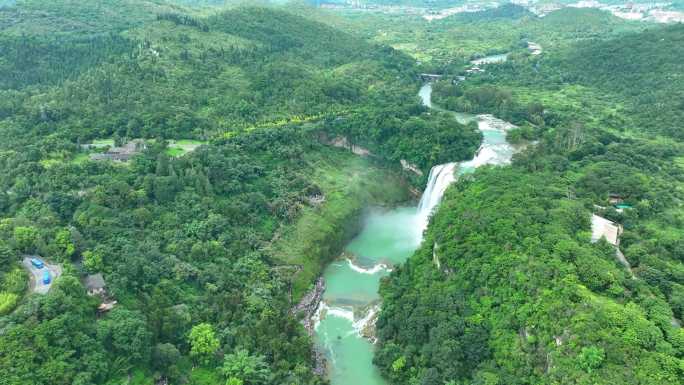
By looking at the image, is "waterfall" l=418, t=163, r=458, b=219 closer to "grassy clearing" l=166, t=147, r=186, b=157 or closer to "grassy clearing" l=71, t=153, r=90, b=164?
"grassy clearing" l=166, t=147, r=186, b=157

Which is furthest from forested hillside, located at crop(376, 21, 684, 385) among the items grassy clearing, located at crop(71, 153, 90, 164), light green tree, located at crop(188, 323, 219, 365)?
grassy clearing, located at crop(71, 153, 90, 164)

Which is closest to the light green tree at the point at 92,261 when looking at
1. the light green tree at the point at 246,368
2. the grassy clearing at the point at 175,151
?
the light green tree at the point at 246,368

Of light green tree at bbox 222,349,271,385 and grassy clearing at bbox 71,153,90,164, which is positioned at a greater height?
grassy clearing at bbox 71,153,90,164

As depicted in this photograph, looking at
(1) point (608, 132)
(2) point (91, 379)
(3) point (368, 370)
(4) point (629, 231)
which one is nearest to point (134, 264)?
(2) point (91, 379)

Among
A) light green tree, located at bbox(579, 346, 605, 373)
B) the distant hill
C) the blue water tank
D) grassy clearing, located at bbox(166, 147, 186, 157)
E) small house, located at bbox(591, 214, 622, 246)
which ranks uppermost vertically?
the distant hill

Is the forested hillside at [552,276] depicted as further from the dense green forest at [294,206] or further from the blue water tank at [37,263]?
the blue water tank at [37,263]

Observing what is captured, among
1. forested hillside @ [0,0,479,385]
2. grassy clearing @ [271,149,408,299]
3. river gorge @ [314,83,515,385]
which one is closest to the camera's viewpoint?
forested hillside @ [0,0,479,385]

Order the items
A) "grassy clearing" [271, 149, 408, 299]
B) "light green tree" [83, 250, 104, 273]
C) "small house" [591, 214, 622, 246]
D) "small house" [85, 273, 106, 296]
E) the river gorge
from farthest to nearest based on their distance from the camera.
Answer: "grassy clearing" [271, 149, 408, 299] → the river gorge → "small house" [591, 214, 622, 246] → "light green tree" [83, 250, 104, 273] → "small house" [85, 273, 106, 296]
